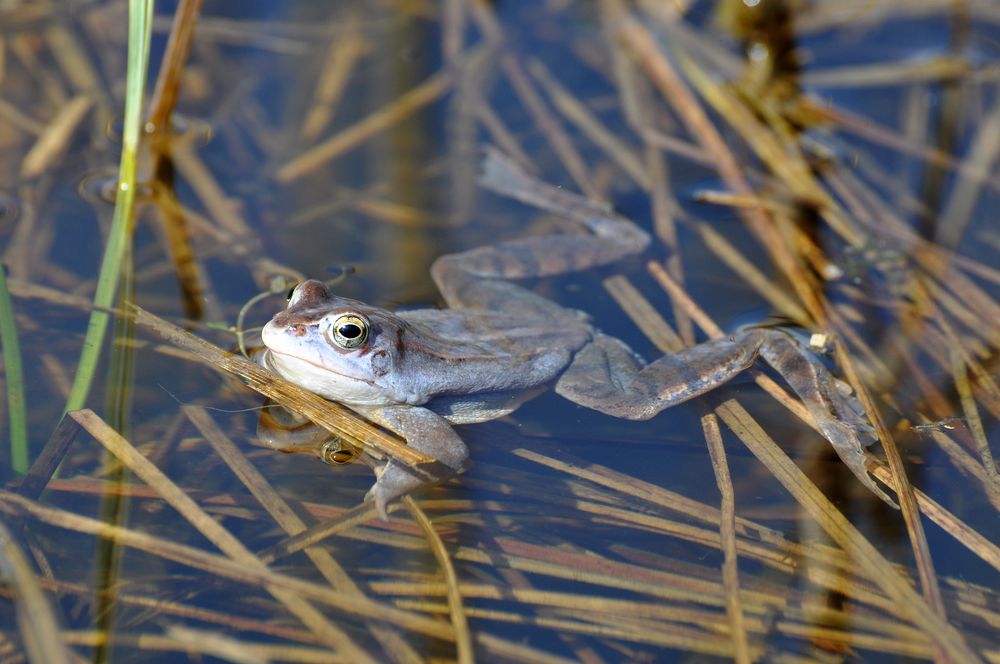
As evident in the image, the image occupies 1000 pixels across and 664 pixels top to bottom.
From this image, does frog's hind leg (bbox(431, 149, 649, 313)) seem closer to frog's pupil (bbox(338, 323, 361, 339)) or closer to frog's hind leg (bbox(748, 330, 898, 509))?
frog's pupil (bbox(338, 323, 361, 339))

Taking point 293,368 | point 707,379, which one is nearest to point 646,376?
point 707,379

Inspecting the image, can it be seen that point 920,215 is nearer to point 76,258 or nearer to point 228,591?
point 228,591

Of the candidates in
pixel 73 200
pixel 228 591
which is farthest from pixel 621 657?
pixel 73 200

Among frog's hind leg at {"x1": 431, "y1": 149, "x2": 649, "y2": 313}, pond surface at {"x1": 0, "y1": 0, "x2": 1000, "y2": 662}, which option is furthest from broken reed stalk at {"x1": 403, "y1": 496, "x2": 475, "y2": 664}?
frog's hind leg at {"x1": 431, "y1": 149, "x2": 649, "y2": 313}

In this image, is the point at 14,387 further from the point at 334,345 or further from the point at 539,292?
the point at 539,292

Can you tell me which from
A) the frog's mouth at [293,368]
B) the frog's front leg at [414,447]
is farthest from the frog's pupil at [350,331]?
the frog's front leg at [414,447]

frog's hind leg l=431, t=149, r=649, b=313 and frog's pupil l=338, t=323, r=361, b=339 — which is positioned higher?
frog's hind leg l=431, t=149, r=649, b=313
